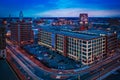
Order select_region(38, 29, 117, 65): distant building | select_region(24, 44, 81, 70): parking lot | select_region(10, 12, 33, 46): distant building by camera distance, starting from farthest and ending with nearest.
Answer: select_region(10, 12, 33, 46): distant building < select_region(38, 29, 117, 65): distant building < select_region(24, 44, 81, 70): parking lot

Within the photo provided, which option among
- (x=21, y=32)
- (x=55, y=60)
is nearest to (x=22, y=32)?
(x=21, y=32)

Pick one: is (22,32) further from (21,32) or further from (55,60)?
(55,60)

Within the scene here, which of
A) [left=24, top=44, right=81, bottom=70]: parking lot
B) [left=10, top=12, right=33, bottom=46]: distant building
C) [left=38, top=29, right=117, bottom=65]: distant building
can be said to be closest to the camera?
[left=24, top=44, right=81, bottom=70]: parking lot

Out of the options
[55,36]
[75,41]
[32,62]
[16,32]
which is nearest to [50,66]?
[32,62]

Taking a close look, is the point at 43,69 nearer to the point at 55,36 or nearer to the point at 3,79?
the point at 3,79

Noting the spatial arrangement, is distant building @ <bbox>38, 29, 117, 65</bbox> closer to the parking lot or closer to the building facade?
the parking lot

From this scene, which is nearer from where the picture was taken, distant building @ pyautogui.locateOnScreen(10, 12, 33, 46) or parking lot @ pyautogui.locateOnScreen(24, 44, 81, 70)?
parking lot @ pyautogui.locateOnScreen(24, 44, 81, 70)

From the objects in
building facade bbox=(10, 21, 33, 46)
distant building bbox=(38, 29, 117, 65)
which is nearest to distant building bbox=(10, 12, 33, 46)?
building facade bbox=(10, 21, 33, 46)

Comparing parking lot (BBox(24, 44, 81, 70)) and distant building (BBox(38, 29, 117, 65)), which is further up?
distant building (BBox(38, 29, 117, 65))

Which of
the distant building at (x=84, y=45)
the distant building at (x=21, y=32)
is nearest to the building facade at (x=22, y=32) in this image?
the distant building at (x=21, y=32)

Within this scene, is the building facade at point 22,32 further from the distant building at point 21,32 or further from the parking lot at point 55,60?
the parking lot at point 55,60
